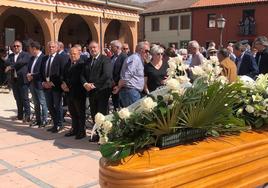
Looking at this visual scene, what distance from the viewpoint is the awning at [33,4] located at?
15055mm

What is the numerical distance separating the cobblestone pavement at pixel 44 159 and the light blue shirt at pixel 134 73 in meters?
1.18

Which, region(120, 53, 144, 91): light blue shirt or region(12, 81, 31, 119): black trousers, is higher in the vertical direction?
region(120, 53, 144, 91): light blue shirt

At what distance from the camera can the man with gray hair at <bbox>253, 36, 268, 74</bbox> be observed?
21.4ft

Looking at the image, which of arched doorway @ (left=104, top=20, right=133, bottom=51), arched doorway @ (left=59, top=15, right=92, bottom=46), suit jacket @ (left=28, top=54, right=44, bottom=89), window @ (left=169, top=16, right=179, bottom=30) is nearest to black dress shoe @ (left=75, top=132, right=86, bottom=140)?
suit jacket @ (left=28, top=54, right=44, bottom=89)

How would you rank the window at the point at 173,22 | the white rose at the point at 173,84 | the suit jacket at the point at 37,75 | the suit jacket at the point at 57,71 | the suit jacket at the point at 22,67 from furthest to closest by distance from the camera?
the window at the point at 173,22 < the suit jacket at the point at 22,67 < the suit jacket at the point at 37,75 < the suit jacket at the point at 57,71 < the white rose at the point at 173,84

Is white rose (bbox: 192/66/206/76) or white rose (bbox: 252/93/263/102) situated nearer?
white rose (bbox: 192/66/206/76)

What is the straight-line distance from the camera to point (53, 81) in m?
7.47

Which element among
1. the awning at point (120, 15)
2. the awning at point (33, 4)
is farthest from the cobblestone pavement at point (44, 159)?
the awning at point (120, 15)

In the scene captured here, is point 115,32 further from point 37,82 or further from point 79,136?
point 79,136

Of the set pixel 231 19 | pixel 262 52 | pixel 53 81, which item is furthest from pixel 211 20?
pixel 53 81

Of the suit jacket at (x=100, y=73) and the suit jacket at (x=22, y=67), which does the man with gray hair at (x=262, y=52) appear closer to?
the suit jacket at (x=100, y=73)

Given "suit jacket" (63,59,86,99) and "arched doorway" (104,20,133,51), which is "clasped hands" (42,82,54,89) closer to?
"suit jacket" (63,59,86,99)

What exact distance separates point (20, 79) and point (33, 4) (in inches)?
316

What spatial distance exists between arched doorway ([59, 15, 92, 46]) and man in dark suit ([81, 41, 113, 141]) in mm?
16802
